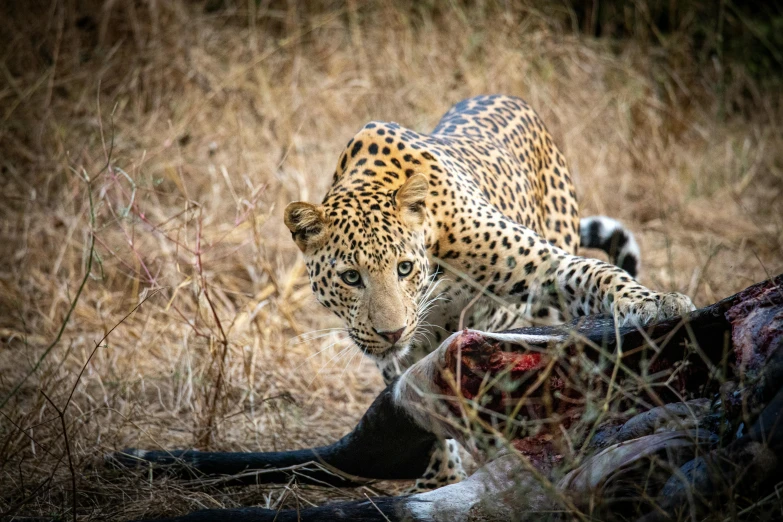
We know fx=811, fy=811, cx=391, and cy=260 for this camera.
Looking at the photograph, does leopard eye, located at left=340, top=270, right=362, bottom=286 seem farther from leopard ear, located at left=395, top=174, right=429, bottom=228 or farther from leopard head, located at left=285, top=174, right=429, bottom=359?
leopard ear, located at left=395, top=174, right=429, bottom=228

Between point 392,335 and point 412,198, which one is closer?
point 392,335

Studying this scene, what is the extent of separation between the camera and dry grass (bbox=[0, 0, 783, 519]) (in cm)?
484

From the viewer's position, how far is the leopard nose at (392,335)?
11.9 ft

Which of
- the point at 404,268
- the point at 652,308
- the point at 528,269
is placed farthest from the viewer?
the point at 528,269

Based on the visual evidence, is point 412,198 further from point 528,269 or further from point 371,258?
point 528,269

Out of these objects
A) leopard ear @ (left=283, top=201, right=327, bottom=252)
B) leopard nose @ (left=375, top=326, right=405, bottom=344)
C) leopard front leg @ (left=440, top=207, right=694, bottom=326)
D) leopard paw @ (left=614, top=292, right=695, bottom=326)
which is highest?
leopard ear @ (left=283, top=201, right=327, bottom=252)

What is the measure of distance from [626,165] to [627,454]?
6376 mm

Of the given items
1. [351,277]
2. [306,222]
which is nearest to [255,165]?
[306,222]

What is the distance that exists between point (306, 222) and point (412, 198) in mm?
524

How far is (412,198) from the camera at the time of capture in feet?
12.8

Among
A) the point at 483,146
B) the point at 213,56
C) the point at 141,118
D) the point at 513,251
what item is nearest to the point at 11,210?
the point at 141,118

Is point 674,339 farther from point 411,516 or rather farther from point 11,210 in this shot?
point 11,210

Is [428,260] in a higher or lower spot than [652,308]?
higher

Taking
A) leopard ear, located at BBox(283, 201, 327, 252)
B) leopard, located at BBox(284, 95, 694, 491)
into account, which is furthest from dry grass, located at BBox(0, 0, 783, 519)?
leopard, located at BBox(284, 95, 694, 491)
